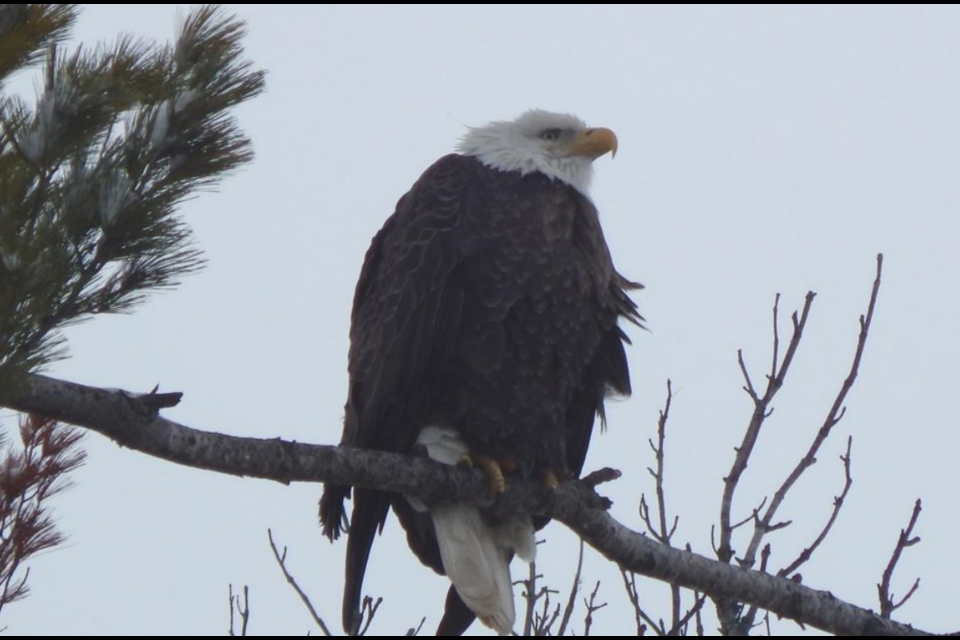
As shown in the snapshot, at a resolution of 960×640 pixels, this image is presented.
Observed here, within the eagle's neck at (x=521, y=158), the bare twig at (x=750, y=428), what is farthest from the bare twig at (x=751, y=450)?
the eagle's neck at (x=521, y=158)

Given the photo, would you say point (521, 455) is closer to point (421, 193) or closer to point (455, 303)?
point (455, 303)

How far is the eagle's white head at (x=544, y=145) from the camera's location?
464cm

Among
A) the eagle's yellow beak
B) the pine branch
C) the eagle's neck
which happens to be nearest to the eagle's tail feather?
the eagle's neck

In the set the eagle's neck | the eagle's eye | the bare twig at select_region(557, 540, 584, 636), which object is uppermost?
the eagle's eye

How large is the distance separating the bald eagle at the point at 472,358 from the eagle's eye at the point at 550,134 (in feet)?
1.83

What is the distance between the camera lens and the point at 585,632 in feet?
11.4

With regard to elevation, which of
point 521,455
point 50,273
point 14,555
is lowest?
point 14,555

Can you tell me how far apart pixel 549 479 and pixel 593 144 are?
1.36 meters

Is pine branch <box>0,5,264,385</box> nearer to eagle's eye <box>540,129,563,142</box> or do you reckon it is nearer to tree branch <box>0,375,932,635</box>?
tree branch <box>0,375,932,635</box>

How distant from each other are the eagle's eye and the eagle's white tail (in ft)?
4.38

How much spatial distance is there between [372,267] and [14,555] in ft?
6.23

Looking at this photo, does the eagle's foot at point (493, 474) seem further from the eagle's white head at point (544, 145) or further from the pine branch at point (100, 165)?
the pine branch at point (100, 165)

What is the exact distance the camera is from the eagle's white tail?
4086mm

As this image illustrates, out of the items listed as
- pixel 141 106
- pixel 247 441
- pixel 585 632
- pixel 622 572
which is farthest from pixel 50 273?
pixel 622 572
